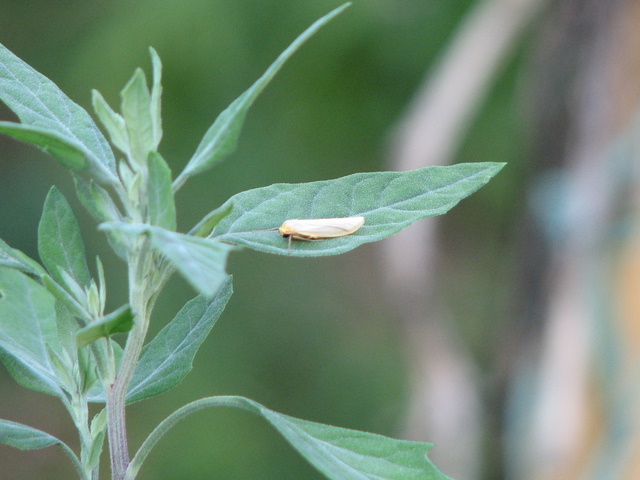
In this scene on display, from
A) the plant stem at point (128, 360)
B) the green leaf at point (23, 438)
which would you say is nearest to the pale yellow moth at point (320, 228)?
the plant stem at point (128, 360)

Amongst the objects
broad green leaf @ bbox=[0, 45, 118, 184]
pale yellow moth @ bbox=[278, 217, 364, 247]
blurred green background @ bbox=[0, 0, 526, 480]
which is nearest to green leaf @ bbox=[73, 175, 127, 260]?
broad green leaf @ bbox=[0, 45, 118, 184]

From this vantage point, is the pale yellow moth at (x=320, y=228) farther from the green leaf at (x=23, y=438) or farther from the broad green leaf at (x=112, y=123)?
the green leaf at (x=23, y=438)

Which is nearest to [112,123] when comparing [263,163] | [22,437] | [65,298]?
[65,298]

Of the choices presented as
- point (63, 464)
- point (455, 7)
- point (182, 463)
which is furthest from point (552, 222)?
point (63, 464)

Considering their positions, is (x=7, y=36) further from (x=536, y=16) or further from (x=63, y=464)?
(x=536, y=16)

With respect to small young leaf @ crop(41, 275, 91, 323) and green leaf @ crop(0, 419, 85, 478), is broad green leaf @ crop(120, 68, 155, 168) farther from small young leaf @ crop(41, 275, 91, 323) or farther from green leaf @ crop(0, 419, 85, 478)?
green leaf @ crop(0, 419, 85, 478)
